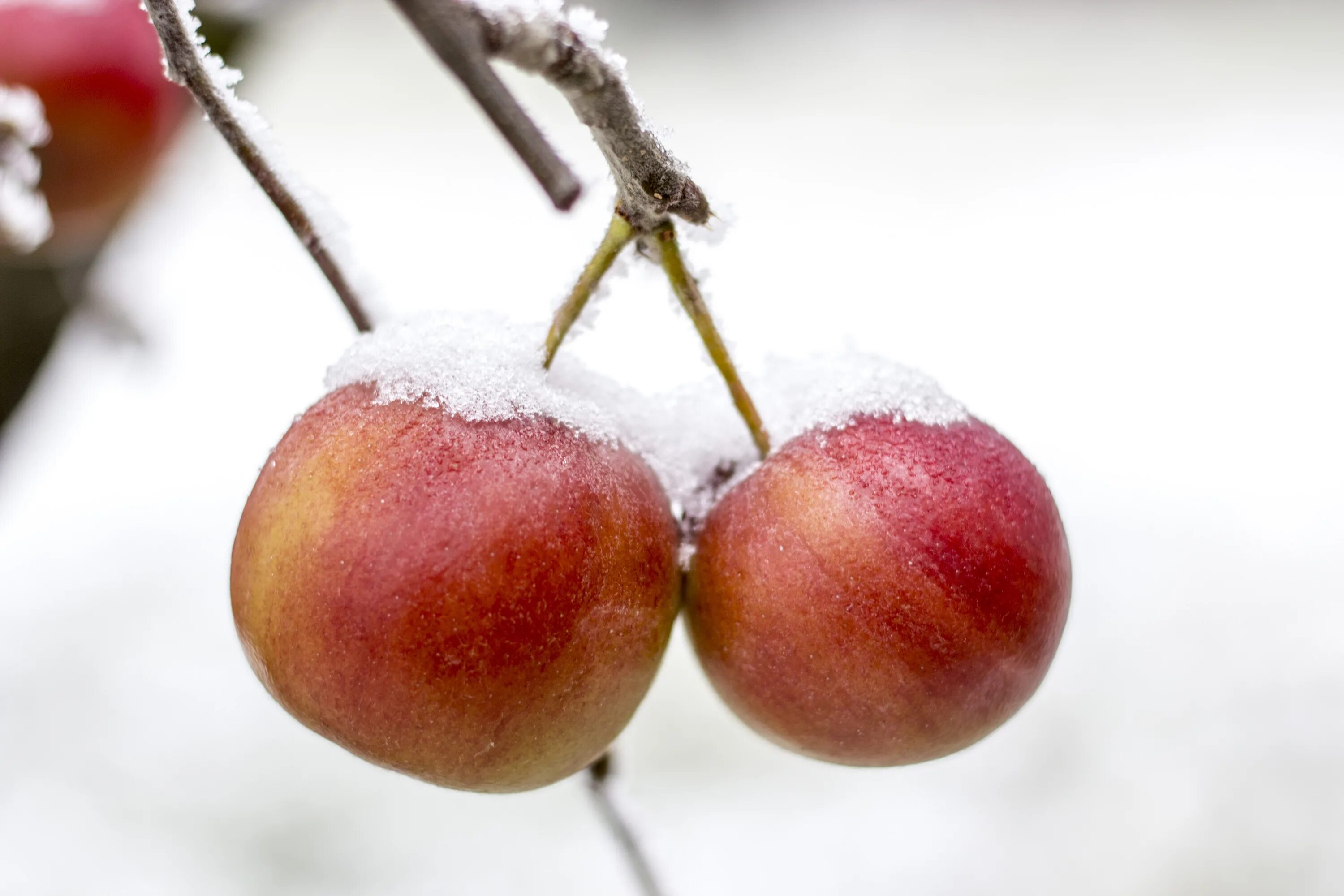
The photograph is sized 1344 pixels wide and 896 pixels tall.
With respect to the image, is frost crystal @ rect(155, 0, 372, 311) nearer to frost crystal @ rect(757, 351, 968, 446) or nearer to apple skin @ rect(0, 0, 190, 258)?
frost crystal @ rect(757, 351, 968, 446)

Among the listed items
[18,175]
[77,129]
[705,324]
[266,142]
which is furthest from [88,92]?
[705,324]

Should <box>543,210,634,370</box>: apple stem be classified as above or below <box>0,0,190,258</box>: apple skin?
above

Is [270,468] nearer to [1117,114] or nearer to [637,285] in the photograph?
[637,285]

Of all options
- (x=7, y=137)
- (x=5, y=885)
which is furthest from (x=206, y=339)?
(x=7, y=137)

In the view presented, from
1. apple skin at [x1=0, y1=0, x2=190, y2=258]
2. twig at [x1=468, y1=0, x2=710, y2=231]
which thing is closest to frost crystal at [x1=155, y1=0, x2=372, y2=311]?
twig at [x1=468, y1=0, x2=710, y2=231]

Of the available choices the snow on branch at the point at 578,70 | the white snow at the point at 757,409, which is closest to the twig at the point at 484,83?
the snow on branch at the point at 578,70

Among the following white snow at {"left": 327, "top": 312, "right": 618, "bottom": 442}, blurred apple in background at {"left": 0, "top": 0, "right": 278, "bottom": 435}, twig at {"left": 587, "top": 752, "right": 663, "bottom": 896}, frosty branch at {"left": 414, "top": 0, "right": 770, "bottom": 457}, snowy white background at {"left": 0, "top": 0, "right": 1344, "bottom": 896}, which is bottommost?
snowy white background at {"left": 0, "top": 0, "right": 1344, "bottom": 896}

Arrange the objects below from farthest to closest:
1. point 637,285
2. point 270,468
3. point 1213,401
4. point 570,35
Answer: point 637,285 → point 1213,401 → point 270,468 → point 570,35
